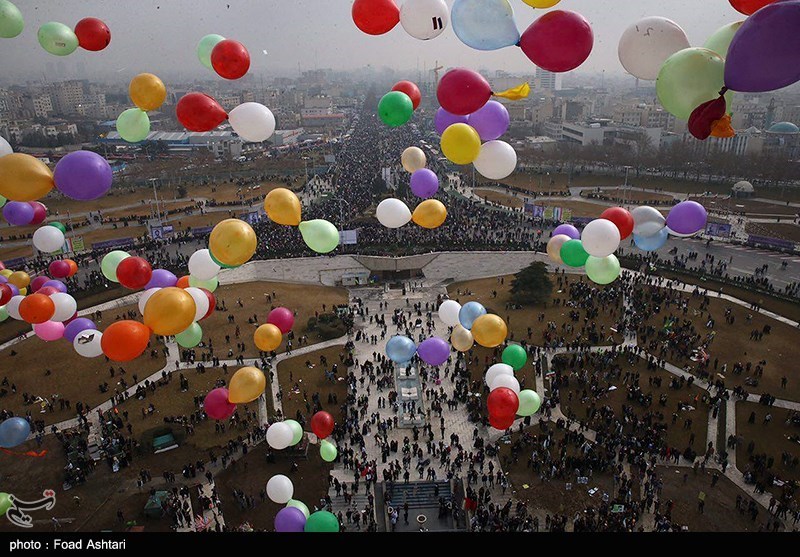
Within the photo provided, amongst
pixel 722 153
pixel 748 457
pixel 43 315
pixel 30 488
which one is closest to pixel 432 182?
pixel 43 315

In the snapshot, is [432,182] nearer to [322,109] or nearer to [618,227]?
[618,227]

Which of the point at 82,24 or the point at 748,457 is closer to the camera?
the point at 82,24

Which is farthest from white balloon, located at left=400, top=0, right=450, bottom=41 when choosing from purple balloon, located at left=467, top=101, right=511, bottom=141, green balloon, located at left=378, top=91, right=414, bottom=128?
purple balloon, located at left=467, top=101, right=511, bottom=141

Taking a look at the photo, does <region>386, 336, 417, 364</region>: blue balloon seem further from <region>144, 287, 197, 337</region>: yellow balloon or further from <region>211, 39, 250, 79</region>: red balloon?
<region>211, 39, 250, 79</region>: red balloon

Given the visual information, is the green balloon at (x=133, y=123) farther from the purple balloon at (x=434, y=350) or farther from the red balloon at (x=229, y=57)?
the purple balloon at (x=434, y=350)

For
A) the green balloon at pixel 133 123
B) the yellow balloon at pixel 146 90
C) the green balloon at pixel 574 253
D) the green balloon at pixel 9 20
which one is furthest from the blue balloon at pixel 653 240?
the green balloon at pixel 9 20
